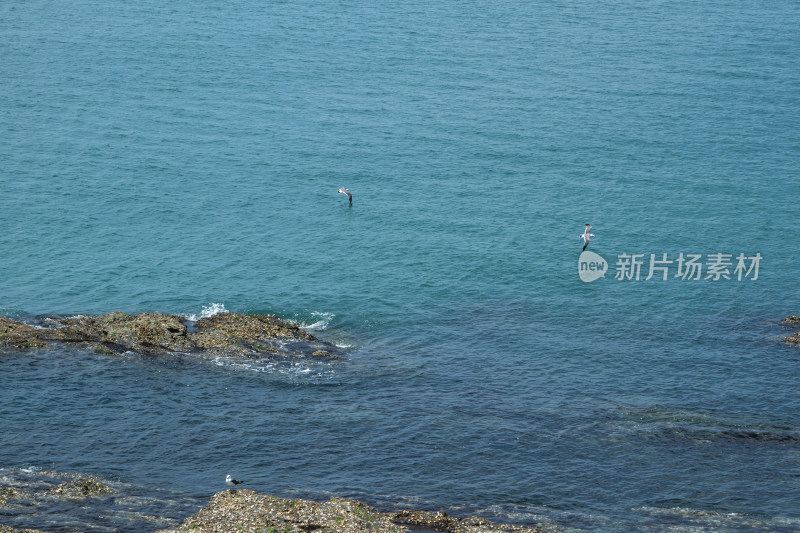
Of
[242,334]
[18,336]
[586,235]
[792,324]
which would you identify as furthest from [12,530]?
[792,324]

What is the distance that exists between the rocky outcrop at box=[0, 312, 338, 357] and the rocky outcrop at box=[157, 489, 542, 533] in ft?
62.7

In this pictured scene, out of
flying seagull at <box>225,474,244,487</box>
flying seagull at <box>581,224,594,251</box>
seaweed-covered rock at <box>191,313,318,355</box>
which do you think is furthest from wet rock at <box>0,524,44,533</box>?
flying seagull at <box>581,224,594,251</box>

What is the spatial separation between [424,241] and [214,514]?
4704cm

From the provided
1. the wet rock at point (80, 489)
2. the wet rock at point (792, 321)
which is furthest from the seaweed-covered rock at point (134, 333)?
the wet rock at point (792, 321)

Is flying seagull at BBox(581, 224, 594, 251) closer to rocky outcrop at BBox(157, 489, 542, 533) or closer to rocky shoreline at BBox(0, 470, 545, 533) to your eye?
rocky outcrop at BBox(157, 489, 542, 533)

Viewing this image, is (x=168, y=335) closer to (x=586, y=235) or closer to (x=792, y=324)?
(x=586, y=235)

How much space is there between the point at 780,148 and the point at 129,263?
76507mm

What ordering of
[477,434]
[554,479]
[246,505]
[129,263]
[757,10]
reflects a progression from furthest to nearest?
1. [757,10]
2. [129,263]
3. [477,434]
4. [554,479]
5. [246,505]

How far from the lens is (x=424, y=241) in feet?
286

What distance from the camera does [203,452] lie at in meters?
52.1

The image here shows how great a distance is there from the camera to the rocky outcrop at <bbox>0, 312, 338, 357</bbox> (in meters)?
63.2

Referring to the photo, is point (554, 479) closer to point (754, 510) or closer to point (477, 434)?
point (477, 434)

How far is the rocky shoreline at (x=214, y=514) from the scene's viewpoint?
43.3 meters

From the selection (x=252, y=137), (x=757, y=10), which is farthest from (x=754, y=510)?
(x=757, y=10)
